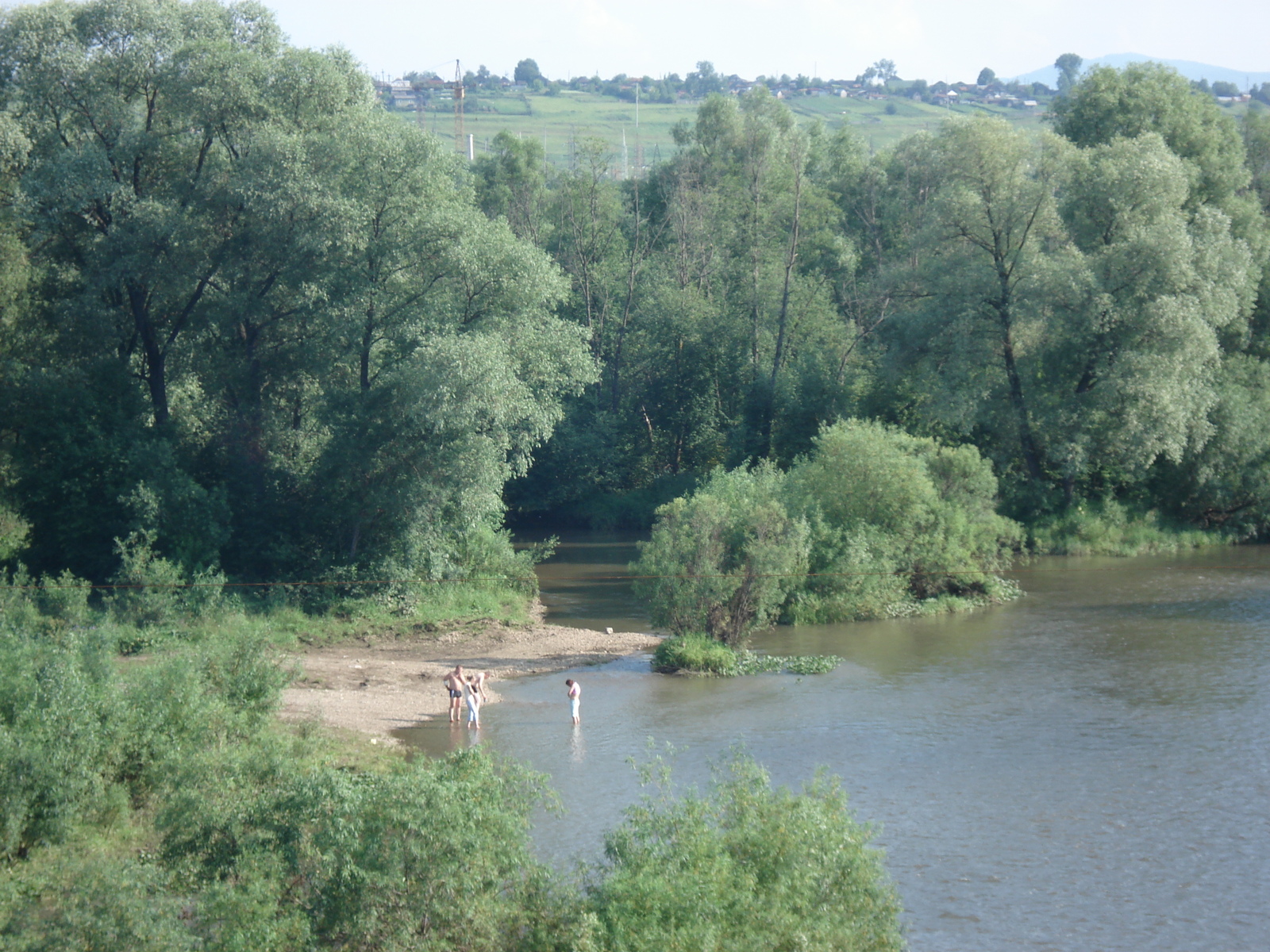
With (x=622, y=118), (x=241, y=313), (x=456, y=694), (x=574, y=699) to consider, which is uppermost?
(x=622, y=118)

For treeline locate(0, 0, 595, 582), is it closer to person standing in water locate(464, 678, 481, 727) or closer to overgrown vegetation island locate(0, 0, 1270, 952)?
overgrown vegetation island locate(0, 0, 1270, 952)

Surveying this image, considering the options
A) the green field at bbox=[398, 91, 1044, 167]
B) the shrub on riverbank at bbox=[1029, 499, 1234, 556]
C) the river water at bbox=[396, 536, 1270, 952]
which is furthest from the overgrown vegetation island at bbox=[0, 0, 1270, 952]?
the green field at bbox=[398, 91, 1044, 167]

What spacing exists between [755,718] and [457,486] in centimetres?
1204

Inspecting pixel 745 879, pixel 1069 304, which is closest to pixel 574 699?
pixel 745 879

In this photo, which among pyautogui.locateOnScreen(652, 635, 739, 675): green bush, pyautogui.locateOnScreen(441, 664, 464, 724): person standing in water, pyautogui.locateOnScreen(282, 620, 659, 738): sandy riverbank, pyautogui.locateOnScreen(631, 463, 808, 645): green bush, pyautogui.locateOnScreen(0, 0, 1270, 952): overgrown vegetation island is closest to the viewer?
pyautogui.locateOnScreen(0, 0, 1270, 952): overgrown vegetation island

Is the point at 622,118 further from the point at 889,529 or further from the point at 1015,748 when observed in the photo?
the point at 1015,748

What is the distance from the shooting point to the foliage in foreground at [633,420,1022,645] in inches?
1155

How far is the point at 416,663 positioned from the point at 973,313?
82.9 ft

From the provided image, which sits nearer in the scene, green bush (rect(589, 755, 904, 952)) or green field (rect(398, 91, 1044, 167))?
green bush (rect(589, 755, 904, 952))

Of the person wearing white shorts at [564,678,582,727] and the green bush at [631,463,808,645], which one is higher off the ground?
the green bush at [631,463,808,645]

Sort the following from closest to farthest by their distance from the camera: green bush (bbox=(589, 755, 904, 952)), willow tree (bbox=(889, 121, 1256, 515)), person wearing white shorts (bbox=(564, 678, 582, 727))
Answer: green bush (bbox=(589, 755, 904, 952))
person wearing white shorts (bbox=(564, 678, 582, 727))
willow tree (bbox=(889, 121, 1256, 515))

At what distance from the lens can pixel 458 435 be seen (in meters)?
31.4

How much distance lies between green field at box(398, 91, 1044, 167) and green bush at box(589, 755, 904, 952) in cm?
12967

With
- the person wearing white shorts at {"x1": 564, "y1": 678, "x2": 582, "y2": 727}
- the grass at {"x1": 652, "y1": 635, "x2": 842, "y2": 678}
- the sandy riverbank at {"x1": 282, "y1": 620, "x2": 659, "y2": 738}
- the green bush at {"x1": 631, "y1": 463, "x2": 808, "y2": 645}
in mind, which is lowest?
the sandy riverbank at {"x1": 282, "y1": 620, "x2": 659, "y2": 738}
